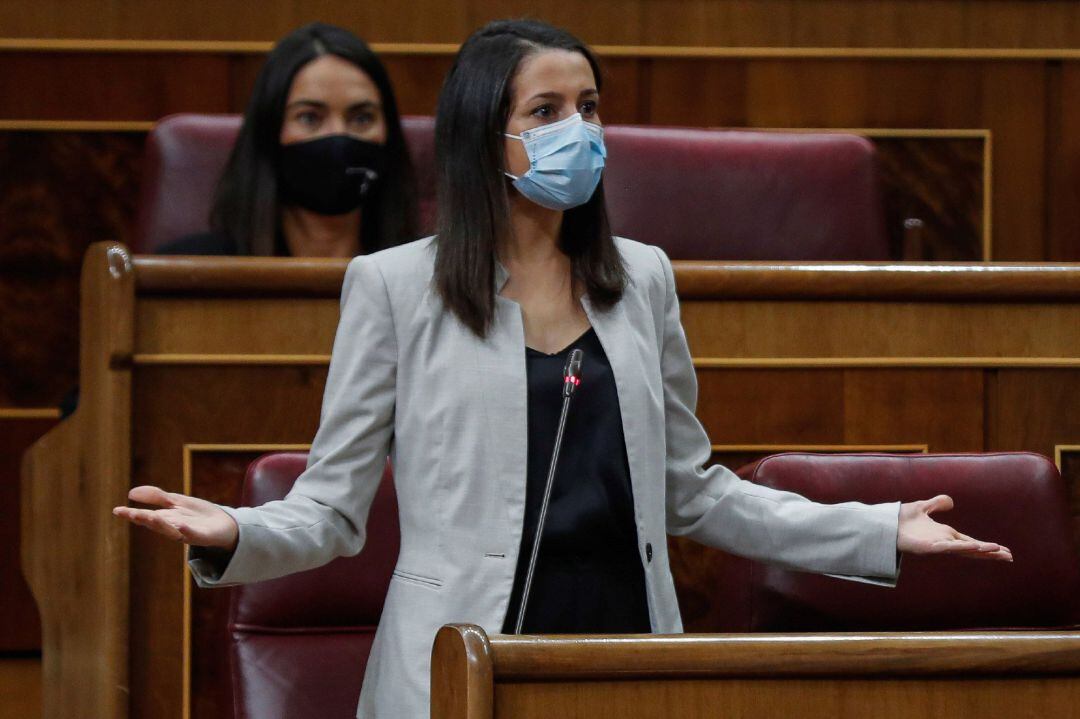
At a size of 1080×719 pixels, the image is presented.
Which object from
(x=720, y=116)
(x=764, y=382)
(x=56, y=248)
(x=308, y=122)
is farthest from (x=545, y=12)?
(x=764, y=382)

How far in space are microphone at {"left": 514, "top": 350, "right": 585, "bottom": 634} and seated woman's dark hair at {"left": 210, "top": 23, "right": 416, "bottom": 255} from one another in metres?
0.35

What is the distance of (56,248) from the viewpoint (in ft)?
3.21

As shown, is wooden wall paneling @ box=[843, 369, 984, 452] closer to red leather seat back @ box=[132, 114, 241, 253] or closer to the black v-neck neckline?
the black v-neck neckline

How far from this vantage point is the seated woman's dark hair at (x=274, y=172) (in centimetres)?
81

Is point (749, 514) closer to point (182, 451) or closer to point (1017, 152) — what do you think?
point (182, 451)

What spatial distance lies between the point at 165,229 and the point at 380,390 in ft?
1.42

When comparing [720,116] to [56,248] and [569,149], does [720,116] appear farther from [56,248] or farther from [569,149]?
[569,149]

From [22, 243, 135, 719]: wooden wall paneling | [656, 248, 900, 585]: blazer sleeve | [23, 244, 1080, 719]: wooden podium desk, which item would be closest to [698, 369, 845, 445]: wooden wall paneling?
[23, 244, 1080, 719]: wooden podium desk

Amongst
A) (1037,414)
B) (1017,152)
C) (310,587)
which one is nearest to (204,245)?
(310,587)

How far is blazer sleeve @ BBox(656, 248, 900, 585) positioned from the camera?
0.49 m

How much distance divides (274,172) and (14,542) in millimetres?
299

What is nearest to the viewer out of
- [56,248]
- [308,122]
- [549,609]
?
[549,609]

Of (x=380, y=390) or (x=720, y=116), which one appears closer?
(x=380, y=390)

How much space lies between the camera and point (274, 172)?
0.81 metres
